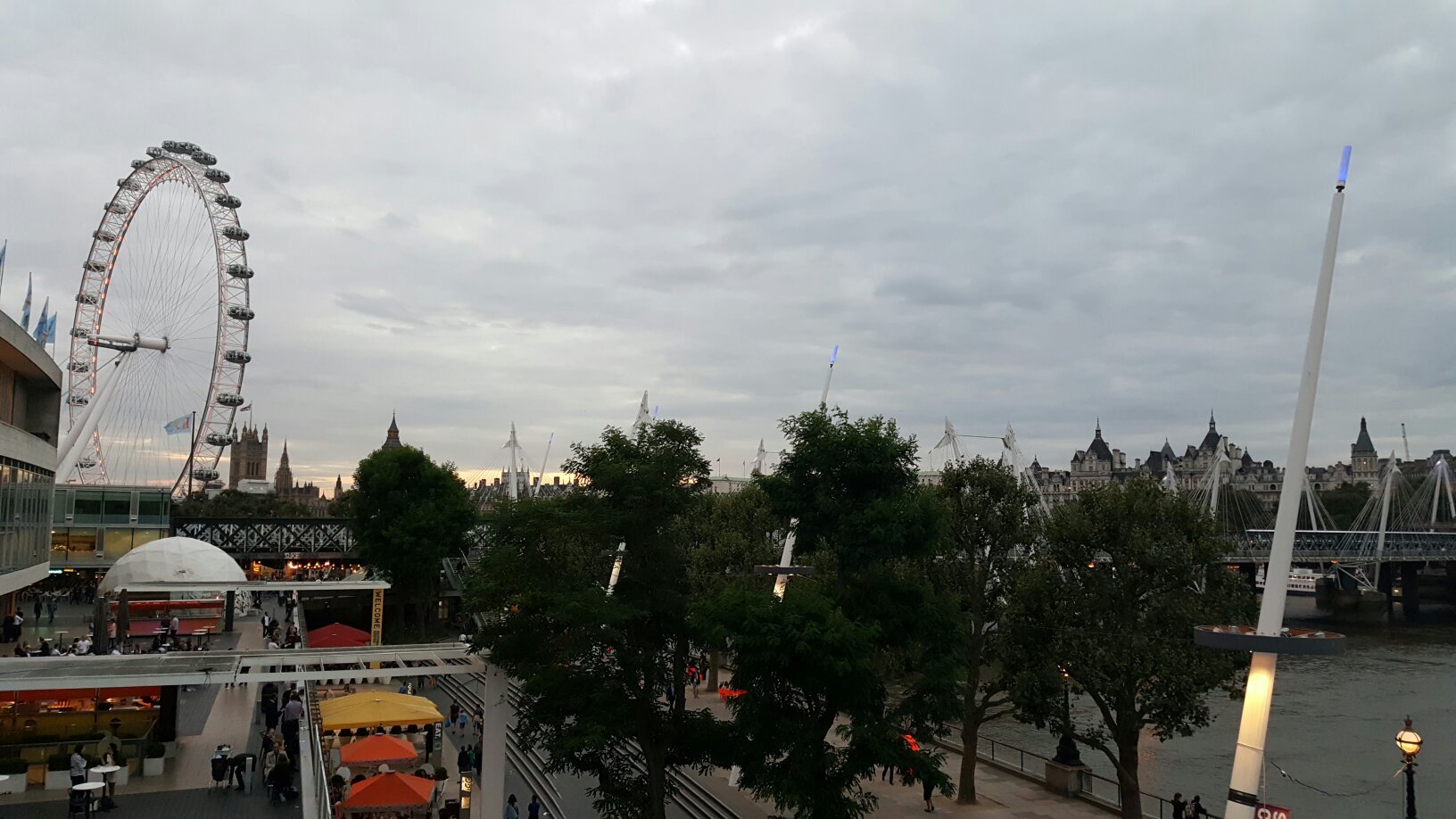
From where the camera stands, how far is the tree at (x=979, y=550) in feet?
101

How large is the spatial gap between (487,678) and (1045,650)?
15.1 metres

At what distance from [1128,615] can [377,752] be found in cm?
2134

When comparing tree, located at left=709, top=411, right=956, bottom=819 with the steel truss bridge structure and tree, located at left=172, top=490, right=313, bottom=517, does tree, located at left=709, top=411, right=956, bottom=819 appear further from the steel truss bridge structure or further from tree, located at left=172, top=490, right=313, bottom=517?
tree, located at left=172, top=490, right=313, bottom=517

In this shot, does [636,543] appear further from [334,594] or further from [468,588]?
[334,594]

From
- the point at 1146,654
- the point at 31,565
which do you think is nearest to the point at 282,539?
the point at 31,565

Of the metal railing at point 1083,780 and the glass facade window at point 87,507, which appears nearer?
the metal railing at point 1083,780

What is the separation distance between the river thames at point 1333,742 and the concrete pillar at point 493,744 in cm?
2093

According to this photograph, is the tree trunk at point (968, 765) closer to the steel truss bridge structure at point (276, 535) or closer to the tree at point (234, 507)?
the steel truss bridge structure at point (276, 535)

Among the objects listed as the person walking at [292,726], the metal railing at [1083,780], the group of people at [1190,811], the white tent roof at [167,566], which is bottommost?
the metal railing at [1083,780]

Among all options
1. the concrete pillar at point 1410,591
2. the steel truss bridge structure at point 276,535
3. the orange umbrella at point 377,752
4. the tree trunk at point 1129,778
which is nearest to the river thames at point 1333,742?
the tree trunk at point 1129,778

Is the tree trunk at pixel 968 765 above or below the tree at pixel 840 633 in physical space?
below

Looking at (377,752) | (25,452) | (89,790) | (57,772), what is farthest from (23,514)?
(89,790)

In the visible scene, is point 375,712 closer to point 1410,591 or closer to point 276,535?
point 276,535

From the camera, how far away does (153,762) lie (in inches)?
1010
